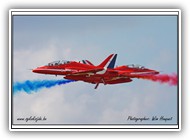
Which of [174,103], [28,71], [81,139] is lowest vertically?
[81,139]

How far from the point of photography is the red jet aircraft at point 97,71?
4301mm

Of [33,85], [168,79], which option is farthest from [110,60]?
[33,85]

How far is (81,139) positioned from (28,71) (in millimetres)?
806

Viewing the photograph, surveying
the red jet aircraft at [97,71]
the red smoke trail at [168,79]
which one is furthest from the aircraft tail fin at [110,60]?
the red smoke trail at [168,79]

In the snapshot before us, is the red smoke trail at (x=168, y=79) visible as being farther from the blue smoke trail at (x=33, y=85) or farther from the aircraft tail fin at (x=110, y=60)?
the blue smoke trail at (x=33, y=85)

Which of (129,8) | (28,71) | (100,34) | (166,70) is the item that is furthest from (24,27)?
(166,70)

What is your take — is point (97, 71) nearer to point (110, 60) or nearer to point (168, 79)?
point (110, 60)

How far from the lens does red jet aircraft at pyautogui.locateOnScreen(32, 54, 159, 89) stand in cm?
430

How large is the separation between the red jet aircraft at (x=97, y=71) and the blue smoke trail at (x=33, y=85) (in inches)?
3.3

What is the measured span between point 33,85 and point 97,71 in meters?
0.62

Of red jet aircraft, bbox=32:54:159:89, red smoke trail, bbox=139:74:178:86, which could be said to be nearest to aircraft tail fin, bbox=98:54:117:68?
red jet aircraft, bbox=32:54:159:89

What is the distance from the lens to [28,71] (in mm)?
4281

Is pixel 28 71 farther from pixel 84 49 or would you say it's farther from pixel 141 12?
pixel 141 12

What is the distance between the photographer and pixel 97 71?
434 centimetres
